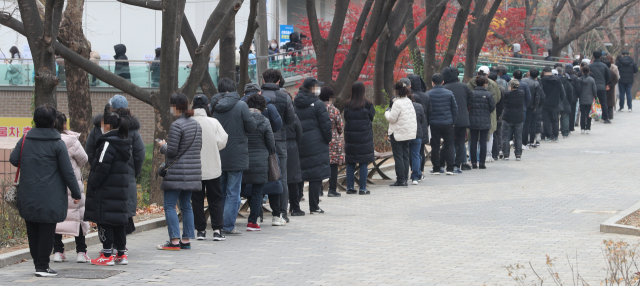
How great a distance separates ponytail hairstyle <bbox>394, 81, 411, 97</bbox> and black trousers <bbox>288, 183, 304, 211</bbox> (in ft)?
10.9

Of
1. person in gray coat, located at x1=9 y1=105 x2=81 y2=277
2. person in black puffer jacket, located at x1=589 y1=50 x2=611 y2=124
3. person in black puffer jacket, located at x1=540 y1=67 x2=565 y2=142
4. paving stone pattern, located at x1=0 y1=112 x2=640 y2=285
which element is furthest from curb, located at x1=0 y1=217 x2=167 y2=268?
person in black puffer jacket, located at x1=589 y1=50 x2=611 y2=124

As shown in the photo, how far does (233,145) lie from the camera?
9.14 meters

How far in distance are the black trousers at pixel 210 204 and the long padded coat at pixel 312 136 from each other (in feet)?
6.73

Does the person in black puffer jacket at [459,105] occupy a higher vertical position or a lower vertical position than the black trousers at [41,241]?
higher

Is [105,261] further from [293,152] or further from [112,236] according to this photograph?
[293,152]

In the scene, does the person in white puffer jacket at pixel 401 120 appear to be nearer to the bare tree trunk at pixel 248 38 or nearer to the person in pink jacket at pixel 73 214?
the bare tree trunk at pixel 248 38

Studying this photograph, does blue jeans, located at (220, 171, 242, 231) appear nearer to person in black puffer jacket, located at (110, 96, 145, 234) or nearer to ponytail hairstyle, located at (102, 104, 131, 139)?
person in black puffer jacket, located at (110, 96, 145, 234)

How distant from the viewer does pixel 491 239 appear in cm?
895

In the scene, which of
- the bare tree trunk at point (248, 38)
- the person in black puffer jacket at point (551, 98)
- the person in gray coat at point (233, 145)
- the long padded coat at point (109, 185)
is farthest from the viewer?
the person in black puffer jacket at point (551, 98)

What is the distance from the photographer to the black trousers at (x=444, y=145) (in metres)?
14.7

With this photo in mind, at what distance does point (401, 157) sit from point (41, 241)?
760cm

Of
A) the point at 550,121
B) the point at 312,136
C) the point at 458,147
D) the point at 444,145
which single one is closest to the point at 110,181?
the point at 312,136

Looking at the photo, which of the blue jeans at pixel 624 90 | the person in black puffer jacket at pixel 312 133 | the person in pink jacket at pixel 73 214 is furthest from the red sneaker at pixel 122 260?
the blue jeans at pixel 624 90

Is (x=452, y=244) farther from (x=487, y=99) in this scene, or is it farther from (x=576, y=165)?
(x=576, y=165)
